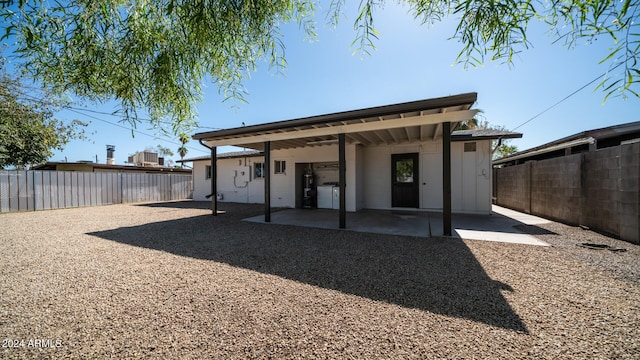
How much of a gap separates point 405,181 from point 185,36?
7.76 metres

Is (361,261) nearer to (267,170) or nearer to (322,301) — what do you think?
(322,301)

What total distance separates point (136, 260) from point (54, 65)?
2.80 metres

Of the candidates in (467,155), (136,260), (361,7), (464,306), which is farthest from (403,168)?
(136,260)

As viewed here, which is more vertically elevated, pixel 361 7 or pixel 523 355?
pixel 361 7

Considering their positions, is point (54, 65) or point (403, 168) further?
point (403, 168)

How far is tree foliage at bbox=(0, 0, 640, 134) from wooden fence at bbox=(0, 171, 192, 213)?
11.5 metres

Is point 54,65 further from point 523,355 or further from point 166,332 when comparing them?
point 523,355

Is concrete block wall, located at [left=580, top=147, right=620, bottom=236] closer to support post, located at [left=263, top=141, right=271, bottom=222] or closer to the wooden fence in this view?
support post, located at [left=263, top=141, right=271, bottom=222]

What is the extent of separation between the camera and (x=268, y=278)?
2.76 metres

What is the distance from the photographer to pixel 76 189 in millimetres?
10172

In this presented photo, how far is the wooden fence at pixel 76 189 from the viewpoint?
8.50m

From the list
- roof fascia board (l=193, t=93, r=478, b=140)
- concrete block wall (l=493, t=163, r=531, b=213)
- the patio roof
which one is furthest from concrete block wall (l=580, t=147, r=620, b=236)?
roof fascia board (l=193, t=93, r=478, b=140)

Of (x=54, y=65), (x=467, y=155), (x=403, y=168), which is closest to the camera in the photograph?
(x=54, y=65)

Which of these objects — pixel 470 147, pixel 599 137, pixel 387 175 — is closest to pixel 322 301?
pixel 387 175
